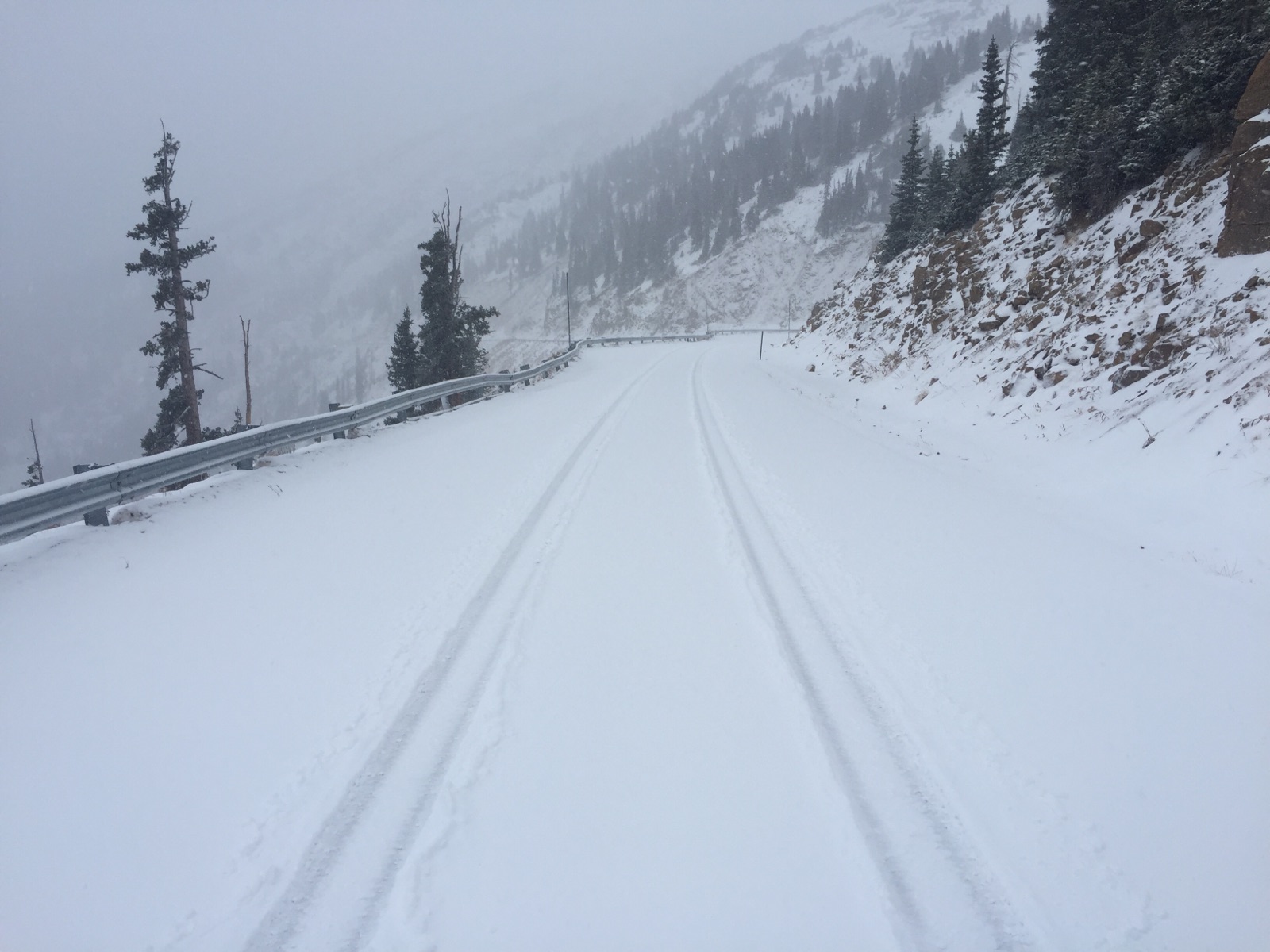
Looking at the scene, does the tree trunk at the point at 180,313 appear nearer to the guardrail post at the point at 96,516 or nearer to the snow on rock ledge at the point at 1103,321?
the guardrail post at the point at 96,516

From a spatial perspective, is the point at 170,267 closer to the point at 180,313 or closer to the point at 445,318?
the point at 180,313

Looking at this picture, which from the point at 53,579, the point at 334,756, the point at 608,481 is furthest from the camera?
the point at 608,481

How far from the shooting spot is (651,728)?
373 centimetres

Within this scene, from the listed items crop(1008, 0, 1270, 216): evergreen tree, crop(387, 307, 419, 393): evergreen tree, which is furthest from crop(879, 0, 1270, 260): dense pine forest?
crop(387, 307, 419, 393): evergreen tree

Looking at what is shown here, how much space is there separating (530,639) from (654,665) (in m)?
1.06

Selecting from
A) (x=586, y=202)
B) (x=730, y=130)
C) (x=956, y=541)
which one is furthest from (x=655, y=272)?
(x=956, y=541)

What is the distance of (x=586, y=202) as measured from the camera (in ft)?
562

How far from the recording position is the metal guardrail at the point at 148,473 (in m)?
6.31

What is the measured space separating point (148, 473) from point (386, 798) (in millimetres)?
7087

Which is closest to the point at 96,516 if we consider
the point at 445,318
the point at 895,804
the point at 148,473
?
the point at 148,473

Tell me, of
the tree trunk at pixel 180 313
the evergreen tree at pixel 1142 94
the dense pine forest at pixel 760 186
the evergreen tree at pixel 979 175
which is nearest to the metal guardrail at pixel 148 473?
the tree trunk at pixel 180 313

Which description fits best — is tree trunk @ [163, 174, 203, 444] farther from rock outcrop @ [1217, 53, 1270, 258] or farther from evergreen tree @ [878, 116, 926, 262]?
evergreen tree @ [878, 116, 926, 262]

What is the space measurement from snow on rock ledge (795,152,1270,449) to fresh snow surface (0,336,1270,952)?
1805 millimetres

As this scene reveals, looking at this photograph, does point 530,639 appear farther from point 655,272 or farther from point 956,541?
point 655,272
